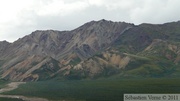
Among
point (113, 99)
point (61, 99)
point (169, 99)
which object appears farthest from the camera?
point (61, 99)

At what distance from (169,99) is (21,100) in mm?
117659

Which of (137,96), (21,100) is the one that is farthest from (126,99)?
(21,100)

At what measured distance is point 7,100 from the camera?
153 meters

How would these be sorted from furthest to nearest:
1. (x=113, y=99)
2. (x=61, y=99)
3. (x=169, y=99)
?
(x=61, y=99) → (x=113, y=99) → (x=169, y=99)

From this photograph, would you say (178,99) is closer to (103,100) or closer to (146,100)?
(146,100)

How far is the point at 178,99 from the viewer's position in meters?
44.3

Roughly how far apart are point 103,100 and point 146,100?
9066 centimetres

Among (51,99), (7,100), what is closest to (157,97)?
(51,99)

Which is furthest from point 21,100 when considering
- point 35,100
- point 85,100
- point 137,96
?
point 137,96

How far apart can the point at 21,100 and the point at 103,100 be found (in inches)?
1685

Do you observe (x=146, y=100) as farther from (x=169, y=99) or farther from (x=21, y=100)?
(x=21, y=100)

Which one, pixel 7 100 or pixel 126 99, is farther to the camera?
pixel 7 100

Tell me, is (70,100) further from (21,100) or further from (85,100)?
(21,100)

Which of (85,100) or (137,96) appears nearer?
(137,96)
